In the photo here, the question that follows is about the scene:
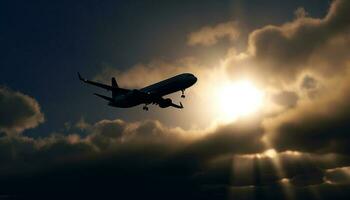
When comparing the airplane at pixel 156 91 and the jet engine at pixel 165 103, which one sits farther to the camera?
the jet engine at pixel 165 103

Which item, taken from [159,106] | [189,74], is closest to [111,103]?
[159,106]

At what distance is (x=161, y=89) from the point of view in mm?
127750

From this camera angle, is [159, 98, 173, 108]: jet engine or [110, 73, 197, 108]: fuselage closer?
[110, 73, 197, 108]: fuselage

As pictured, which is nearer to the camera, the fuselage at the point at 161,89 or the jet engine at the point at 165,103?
the fuselage at the point at 161,89

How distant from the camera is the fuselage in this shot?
12473 cm

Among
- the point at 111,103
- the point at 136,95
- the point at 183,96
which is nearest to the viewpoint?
the point at 183,96

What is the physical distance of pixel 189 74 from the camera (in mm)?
125688

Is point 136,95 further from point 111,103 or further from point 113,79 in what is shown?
point 113,79

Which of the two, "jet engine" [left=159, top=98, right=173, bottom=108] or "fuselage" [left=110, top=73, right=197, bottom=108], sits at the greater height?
"fuselage" [left=110, top=73, right=197, bottom=108]

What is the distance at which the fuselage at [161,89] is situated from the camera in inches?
4911

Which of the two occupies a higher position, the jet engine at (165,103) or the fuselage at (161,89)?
the fuselage at (161,89)

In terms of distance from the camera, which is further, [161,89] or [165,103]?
[165,103]

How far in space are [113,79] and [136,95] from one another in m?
A: 66.7

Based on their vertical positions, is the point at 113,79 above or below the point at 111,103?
above
